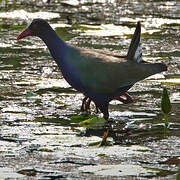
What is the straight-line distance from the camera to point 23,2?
14586 mm

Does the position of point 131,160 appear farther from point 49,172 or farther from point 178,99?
point 178,99

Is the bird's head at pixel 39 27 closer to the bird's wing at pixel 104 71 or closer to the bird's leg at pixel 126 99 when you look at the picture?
the bird's wing at pixel 104 71

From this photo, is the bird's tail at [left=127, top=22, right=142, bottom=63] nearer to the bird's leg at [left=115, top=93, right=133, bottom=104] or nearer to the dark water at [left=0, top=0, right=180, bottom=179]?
the bird's leg at [left=115, top=93, right=133, bottom=104]

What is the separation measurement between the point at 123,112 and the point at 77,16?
22.0 ft

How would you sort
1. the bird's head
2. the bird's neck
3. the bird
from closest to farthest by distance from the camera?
1. the bird
2. the bird's neck
3. the bird's head

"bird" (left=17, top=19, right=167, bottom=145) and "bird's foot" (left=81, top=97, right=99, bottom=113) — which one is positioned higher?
"bird" (left=17, top=19, right=167, bottom=145)

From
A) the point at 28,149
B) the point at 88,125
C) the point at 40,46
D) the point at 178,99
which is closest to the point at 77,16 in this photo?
the point at 40,46

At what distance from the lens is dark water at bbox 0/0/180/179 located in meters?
4.57

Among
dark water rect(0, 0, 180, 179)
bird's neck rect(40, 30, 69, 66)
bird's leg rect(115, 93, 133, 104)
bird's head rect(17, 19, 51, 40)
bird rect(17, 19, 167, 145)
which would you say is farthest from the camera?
bird's leg rect(115, 93, 133, 104)

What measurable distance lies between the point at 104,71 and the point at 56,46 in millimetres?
565

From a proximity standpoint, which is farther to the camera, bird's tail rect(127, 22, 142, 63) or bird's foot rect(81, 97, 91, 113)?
bird's foot rect(81, 97, 91, 113)

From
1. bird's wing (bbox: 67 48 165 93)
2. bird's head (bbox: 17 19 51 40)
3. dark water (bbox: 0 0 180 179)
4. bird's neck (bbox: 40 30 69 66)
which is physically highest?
bird's head (bbox: 17 19 51 40)

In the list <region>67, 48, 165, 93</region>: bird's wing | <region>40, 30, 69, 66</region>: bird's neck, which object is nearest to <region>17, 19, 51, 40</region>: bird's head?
<region>40, 30, 69, 66</region>: bird's neck

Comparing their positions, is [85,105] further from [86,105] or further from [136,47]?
[136,47]
